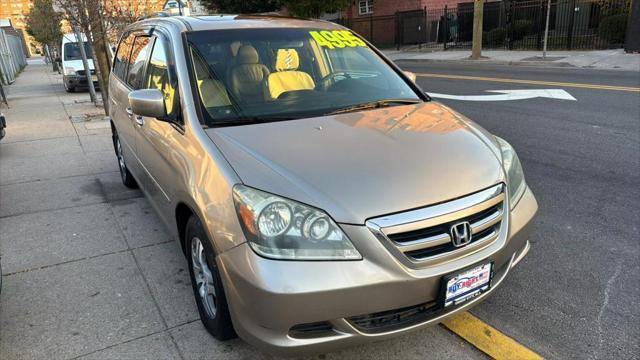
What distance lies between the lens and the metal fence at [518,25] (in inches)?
740

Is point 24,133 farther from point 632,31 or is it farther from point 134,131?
point 632,31

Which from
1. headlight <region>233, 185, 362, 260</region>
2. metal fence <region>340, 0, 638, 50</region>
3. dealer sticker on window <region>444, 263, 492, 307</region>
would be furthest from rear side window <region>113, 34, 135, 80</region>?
metal fence <region>340, 0, 638, 50</region>

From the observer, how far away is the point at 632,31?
52.5 feet

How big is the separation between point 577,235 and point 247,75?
2.85 m

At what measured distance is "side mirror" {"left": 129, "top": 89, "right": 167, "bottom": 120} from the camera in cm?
293

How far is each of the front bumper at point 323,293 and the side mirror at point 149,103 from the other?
47.6 inches

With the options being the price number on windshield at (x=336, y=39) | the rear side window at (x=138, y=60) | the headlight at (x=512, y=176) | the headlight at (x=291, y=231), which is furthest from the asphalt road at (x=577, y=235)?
the rear side window at (x=138, y=60)

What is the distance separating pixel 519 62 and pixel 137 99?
15572mm

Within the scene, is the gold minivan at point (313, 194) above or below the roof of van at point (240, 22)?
below

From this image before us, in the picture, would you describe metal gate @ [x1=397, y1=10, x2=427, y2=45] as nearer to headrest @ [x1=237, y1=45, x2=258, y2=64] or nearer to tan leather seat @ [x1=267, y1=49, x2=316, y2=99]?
tan leather seat @ [x1=267, y1=49, x2=316, y2=99]

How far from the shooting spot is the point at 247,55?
3.31 meters

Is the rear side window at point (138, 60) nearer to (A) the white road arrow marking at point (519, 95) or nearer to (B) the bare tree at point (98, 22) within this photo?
(B) the bare tree at point (98, 22)

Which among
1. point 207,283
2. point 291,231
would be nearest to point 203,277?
point 207,283

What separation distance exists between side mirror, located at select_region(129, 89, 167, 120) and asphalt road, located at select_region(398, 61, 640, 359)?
Answer: 2.28 m
